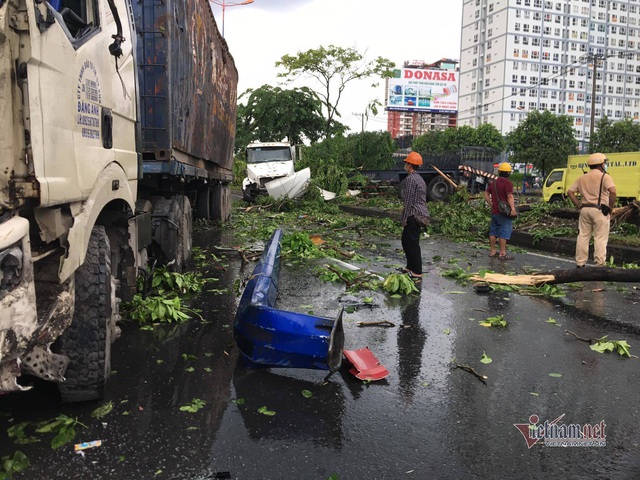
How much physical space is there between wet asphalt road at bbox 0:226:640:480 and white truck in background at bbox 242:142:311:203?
49.7 ft

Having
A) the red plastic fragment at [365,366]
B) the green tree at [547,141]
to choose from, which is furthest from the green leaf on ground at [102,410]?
the green tree at [547,141]

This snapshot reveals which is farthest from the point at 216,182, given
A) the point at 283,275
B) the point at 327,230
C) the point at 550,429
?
the point at 550,429

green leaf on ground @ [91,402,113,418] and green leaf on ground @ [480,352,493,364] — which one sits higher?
green leaf on ground @ [91,402,113,418]

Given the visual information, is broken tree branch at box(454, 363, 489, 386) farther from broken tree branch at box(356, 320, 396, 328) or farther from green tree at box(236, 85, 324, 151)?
green tree at box(236, 85, 324, 151)

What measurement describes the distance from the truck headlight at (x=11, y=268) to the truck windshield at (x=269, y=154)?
67.4 feet

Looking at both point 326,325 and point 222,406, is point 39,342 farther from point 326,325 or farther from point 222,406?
point 326,325

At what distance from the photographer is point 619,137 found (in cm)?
4903

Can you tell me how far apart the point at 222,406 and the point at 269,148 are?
784 inches

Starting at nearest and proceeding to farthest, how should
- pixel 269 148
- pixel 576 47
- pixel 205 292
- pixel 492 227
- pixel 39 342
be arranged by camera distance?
1. pixel 39 342
2. pixel 205 292
3. pixel 492 227
4. pixel 269 148
5. pixel 576 47

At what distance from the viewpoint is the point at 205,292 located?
22.6ft

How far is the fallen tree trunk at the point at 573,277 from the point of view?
6.30 metres

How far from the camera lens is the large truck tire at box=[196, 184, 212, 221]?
13.2m

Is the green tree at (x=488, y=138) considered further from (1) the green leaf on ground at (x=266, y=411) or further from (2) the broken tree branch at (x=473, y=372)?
(1) the green leaf on ground at (x=266, y=411)

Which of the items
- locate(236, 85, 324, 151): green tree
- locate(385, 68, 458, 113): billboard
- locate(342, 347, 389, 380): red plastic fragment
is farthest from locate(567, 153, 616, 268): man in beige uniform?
locate(385, 68, 458, 113): billboard
